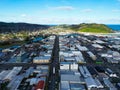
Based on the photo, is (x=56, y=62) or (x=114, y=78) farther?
(x=56, y=62)

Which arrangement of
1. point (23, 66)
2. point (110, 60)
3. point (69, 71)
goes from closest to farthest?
point (69, 71) < point (23, 66) < point (110, 60)

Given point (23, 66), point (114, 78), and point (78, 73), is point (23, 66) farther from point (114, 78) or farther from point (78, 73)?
point (114, 78)

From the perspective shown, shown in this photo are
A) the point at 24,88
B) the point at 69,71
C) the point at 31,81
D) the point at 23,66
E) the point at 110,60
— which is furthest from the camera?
the point at 110,60

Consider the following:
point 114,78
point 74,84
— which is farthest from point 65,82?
point 114,78

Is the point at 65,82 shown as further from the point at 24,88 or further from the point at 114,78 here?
the point at 114,78

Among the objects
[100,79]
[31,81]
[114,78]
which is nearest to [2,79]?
[31,81]

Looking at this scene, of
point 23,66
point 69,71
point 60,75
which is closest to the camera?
point 60,75

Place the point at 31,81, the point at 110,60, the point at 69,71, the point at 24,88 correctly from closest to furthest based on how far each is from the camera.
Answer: the point at 24,88 → the point at 31,81 → the point at 69,71 → the point at 110,60

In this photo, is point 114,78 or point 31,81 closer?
point 31,81
